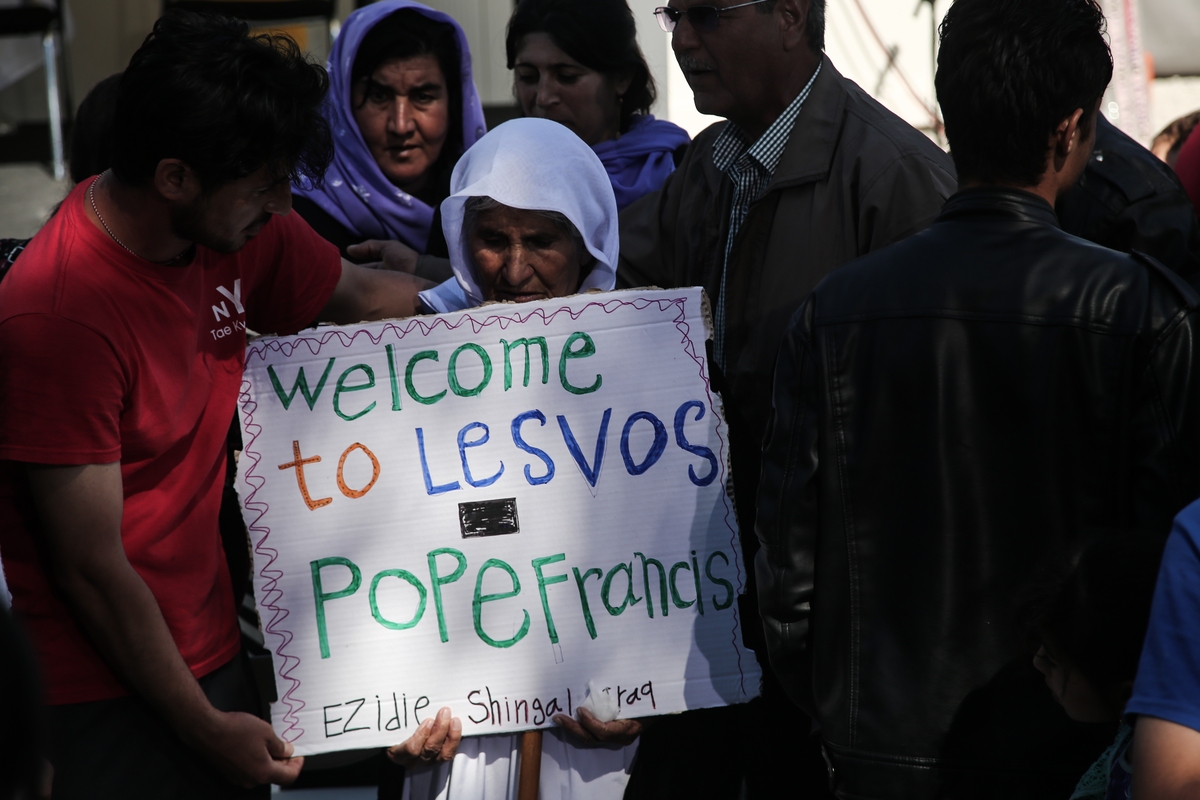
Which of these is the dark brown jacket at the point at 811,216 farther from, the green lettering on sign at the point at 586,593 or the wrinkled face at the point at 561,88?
the wrinkled face at the point at 561,88

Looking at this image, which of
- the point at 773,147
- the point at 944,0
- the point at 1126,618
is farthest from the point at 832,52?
the point at 1126,618

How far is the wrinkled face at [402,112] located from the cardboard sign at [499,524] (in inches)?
48.3

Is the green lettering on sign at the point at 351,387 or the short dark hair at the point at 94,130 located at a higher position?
the short dark hair at the point at 94,130

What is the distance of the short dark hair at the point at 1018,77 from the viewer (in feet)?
5.61

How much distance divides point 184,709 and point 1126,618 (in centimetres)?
152

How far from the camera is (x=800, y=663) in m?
1.91

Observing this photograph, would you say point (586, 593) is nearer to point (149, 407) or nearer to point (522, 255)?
Result: point (522, 255)

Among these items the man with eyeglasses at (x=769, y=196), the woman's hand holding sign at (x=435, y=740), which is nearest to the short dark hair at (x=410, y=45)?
the man with eyeglasses at (x=769, y=196)

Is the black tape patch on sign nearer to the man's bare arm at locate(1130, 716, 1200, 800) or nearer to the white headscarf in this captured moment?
the white headscarf

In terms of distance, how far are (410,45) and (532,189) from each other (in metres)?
1.09

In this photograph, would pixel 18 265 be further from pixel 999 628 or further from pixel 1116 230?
pixel 1116 230

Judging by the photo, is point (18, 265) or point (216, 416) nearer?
point (18, 265)

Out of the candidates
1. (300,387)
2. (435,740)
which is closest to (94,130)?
(300,387)

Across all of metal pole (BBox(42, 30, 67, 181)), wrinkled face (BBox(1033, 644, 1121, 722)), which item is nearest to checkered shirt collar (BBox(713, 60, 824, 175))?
wrinkled face (BBox(1033, 644, 1121, 722))
